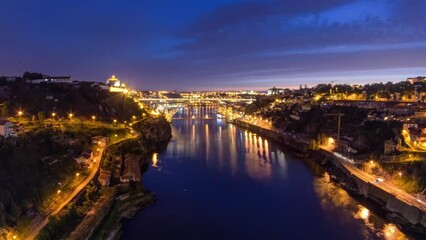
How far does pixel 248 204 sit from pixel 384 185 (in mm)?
4723

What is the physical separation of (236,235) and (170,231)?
5.80 feet

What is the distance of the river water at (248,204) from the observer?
10242 mm

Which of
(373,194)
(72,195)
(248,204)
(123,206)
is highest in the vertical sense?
(72,195)

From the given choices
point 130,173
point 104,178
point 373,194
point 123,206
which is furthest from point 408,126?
point 104,178

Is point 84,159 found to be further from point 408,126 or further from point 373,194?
point 408,126

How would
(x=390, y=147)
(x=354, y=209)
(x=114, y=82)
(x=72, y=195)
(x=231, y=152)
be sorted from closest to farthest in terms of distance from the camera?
(x=72, y=195), (x=354, y=209), (x=390, y=147), (x=231, y=152), (x=114, y=82)

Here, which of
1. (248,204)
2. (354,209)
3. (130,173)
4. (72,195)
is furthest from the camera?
(130,173)

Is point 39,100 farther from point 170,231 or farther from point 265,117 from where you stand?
point 265,117

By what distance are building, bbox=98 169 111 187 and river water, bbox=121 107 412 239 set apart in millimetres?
1760

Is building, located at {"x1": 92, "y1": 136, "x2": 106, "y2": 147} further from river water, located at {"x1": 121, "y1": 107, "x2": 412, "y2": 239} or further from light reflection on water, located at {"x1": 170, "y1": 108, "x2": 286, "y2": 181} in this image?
light reflection on water, located at {"x1": 170, "y1": 108, "x2": 286, "y2": 181}

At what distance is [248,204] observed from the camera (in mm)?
12617

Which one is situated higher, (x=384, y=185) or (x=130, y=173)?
(x=130, y=173)

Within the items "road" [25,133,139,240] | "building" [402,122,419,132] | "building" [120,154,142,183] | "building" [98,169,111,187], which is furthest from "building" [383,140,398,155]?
"road" [25,133,139,240]

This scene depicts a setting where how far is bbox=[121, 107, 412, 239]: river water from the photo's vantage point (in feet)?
33.6
